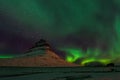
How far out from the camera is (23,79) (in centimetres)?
1970

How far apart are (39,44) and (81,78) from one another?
3805 centimetres

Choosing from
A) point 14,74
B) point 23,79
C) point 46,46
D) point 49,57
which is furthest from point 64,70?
point 46,46

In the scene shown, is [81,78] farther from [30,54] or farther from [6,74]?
[30,54]

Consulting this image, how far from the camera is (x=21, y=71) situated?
25391 millimetres

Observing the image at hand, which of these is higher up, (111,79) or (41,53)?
→ (41,53)

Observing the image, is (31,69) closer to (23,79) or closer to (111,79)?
(23,79)

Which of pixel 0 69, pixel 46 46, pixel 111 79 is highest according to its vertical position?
pixel 46 46

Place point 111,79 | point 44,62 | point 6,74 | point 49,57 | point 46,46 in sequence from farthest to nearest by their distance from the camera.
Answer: point 46,46, point 49,57, point 44,62, point 6,74, point 111,79

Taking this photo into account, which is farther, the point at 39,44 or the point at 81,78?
the point at 39,44

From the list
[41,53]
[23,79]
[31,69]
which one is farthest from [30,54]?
[23,79]

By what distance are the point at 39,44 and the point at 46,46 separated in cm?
180

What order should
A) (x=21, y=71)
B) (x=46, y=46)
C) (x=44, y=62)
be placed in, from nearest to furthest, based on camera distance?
1. (x=21, y=71)
2. (x=44, y=62)
3. (x=46, y=46)

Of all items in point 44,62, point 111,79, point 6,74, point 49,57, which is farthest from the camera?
point 49,57

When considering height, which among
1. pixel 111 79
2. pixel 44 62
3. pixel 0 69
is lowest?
pixel 111 79
